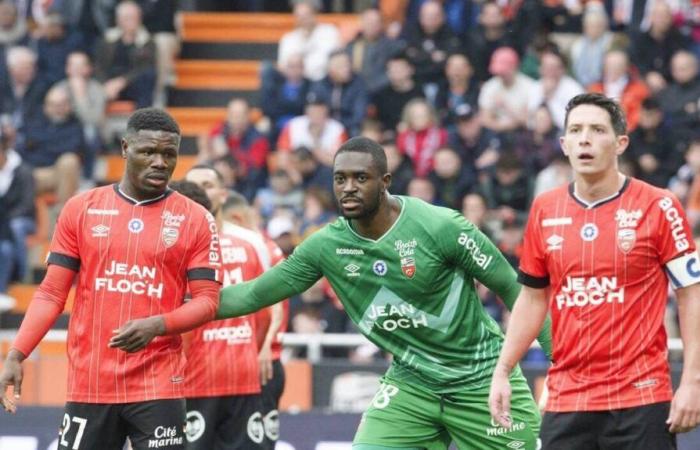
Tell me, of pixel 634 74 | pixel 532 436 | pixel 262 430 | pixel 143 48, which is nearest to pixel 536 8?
pixel 634 74

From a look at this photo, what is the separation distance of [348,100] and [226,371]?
25.9ft

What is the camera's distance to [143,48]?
18.7 m

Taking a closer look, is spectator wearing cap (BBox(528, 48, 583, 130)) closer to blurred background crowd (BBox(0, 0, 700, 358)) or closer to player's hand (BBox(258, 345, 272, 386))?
blurred background crowd (BBox(0, 0, 700, 358))

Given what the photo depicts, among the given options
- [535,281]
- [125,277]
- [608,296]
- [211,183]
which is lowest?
[608,296]

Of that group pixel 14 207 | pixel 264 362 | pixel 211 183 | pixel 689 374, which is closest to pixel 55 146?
pixel 14 207

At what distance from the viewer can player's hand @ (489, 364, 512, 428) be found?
23.3 feet

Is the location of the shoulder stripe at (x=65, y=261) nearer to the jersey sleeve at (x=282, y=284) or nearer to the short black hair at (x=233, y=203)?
the jersey sleeve at (x=282, y=284)

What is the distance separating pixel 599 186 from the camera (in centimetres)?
713

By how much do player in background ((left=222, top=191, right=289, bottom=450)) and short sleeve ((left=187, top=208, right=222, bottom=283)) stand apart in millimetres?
2161

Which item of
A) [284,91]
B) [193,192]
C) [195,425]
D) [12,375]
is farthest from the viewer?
[284,91]

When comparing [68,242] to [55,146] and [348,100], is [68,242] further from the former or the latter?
[55,146]

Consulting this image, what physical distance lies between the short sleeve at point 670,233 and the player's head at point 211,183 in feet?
12.3

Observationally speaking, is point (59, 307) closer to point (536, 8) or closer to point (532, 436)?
point (532, 436)

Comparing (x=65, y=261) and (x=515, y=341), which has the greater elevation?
(x=65, y=261)
